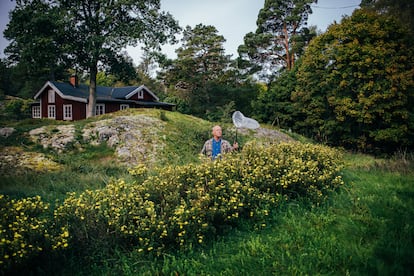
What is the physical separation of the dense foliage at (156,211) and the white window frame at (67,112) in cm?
2400

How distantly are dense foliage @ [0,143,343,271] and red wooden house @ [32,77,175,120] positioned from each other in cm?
2282

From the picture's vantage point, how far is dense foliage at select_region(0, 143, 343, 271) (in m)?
2.72

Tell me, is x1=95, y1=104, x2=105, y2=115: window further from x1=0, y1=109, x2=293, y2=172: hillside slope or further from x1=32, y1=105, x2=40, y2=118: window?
x1=0, y1=109, x2=293, y2=172: hillside slope

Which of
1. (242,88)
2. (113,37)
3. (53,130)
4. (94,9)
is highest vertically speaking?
(94,9)

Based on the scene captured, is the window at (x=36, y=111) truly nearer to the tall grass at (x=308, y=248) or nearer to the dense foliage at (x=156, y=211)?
the tall grass at (x=308, y=248)

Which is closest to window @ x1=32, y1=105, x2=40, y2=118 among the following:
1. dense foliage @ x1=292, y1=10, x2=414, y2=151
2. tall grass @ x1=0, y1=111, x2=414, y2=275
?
dense foliage @ x1=292, y1=10, x2=414, y2=151

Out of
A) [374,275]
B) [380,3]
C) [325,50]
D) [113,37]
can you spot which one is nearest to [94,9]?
[113,37]

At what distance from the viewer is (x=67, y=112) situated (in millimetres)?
25203

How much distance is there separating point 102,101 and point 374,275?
86.5 ft

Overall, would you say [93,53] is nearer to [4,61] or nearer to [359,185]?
[4,61]

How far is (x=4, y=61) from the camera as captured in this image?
2197 cm

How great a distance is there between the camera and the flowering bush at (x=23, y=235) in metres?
2.39

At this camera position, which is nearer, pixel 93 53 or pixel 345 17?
pixel 345 17

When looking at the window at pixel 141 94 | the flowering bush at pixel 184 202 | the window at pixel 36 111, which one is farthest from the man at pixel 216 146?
the window at pixel 36 111
